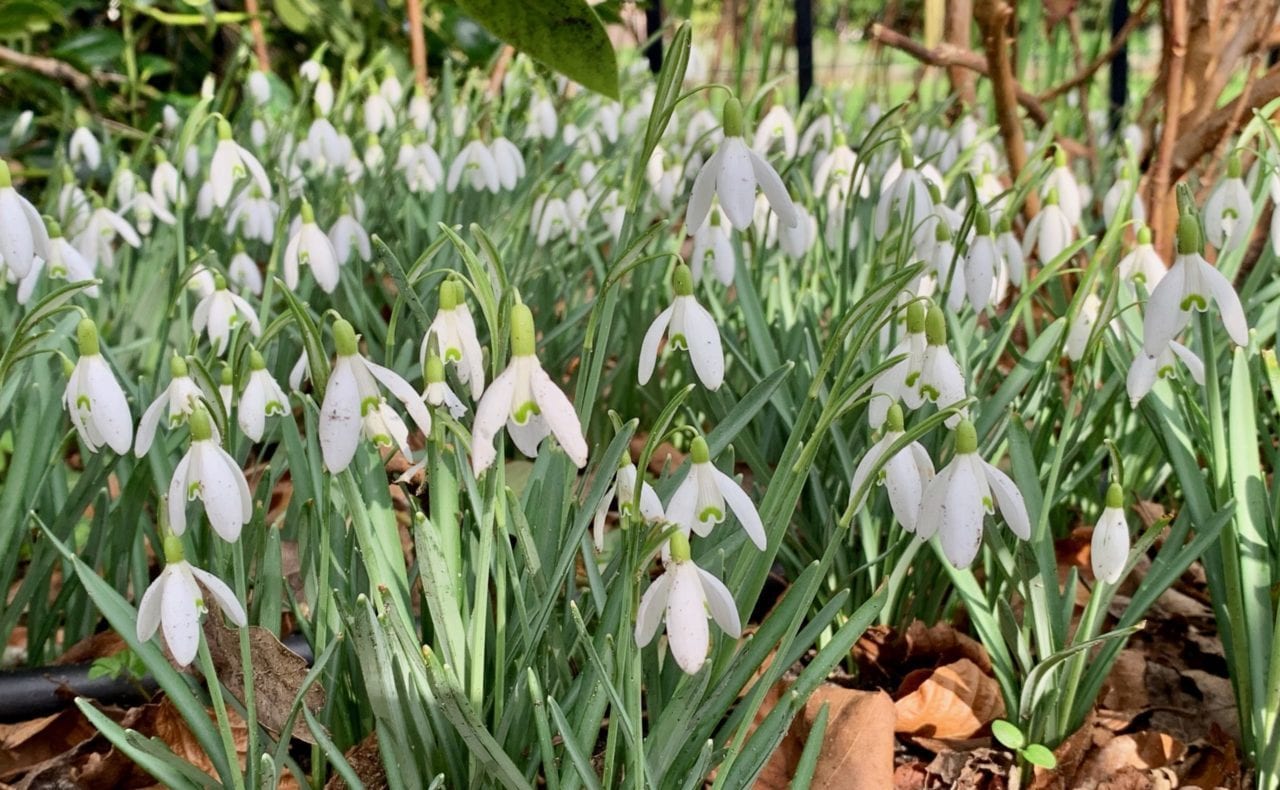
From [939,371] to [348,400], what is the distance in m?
0.50

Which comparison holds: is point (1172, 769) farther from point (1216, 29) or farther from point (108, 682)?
point (1216, 29)

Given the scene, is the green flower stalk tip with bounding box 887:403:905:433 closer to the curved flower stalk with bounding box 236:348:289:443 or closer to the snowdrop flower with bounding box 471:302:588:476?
the snowdrop flower with bounding box 471:302:588:476

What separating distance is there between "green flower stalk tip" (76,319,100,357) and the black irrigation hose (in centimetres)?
41

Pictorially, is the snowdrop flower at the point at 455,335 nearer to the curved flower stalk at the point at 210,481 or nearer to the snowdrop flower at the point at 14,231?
the curved flower stalk at the point at 210,481

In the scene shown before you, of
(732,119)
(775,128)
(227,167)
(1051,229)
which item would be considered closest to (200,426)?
(732,119)

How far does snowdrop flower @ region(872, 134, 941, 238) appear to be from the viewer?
153cm

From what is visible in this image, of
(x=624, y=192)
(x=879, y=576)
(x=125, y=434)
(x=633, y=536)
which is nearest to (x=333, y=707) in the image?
(x=125, y=434)

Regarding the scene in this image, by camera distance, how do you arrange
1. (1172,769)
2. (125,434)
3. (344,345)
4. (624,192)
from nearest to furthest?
(344,345) → (125,434) → (1172,769) → (624,192)

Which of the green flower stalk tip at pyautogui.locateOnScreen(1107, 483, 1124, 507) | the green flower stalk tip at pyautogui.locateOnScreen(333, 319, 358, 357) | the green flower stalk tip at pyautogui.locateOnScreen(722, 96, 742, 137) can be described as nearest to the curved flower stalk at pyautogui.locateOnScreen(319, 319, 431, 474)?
the green flower stalk tip at pyautogui.locateOnScreen(333, 319, 358, 357)

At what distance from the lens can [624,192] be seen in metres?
2.44

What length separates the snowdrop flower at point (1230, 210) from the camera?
5.02ft

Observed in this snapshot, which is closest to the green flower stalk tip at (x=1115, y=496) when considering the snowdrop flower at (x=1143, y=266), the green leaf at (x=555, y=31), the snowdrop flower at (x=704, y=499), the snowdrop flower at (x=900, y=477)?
the snowdrop flower at (x=900, y=477)

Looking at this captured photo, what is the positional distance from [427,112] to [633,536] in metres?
2.16

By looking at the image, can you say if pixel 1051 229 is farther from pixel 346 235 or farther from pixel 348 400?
pixel 348 400
